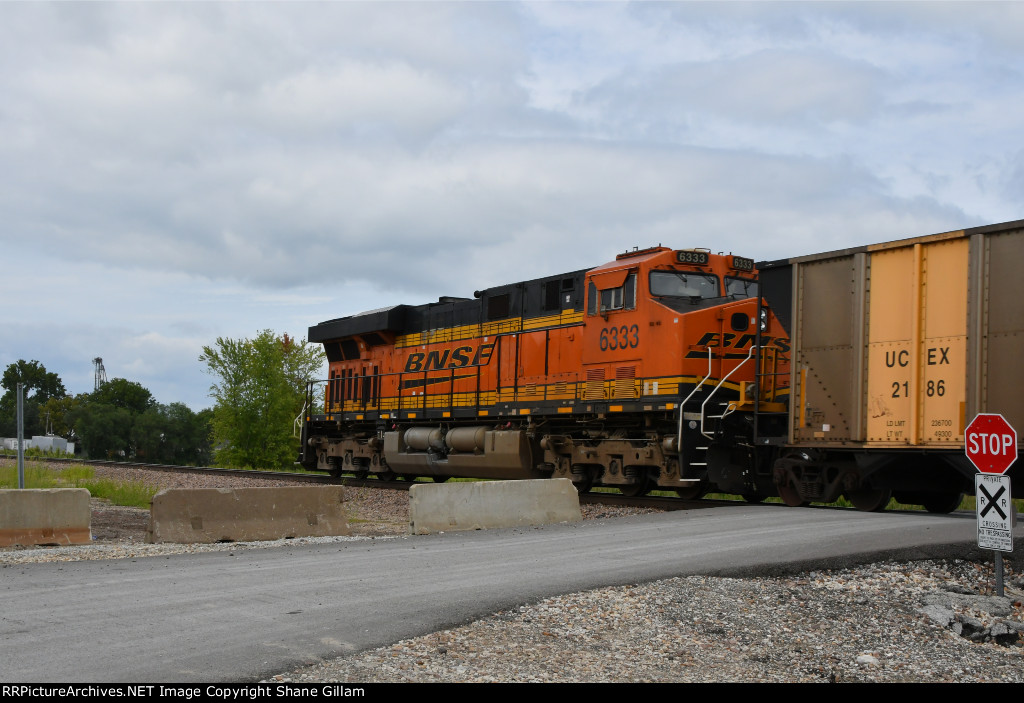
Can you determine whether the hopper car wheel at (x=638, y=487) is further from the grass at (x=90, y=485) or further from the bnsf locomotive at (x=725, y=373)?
the grass at (x=90, y=485)

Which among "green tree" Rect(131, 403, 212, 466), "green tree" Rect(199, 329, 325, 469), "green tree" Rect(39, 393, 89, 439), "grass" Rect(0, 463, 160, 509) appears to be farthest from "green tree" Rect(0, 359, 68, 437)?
"grass" Rect(0, 463, 160, 509)

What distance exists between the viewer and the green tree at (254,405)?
53875 millimetres

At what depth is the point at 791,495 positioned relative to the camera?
13844 millimetres

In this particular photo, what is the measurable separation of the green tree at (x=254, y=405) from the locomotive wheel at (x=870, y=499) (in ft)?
145

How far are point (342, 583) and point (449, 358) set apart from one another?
525 inches

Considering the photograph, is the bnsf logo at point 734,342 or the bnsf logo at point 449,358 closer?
the bnsf logo at point 734,342

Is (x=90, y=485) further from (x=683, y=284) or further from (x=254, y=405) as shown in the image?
(x=254, y=405)

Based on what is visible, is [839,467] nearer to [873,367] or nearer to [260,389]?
[873,367]

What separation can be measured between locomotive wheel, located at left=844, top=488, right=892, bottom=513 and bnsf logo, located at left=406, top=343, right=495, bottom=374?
8.38 meters

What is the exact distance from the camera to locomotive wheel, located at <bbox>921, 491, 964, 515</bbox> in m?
13.4

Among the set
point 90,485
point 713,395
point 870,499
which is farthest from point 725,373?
point 90,485

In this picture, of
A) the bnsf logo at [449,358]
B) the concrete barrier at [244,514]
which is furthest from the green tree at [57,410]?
the concrete barrier at [244,514]

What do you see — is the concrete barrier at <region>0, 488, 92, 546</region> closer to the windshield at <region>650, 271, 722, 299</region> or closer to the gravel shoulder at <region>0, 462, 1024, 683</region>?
the gravel shoulder at <region>0, 462, 1024, 683</region>

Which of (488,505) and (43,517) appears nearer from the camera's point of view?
(43,517)
